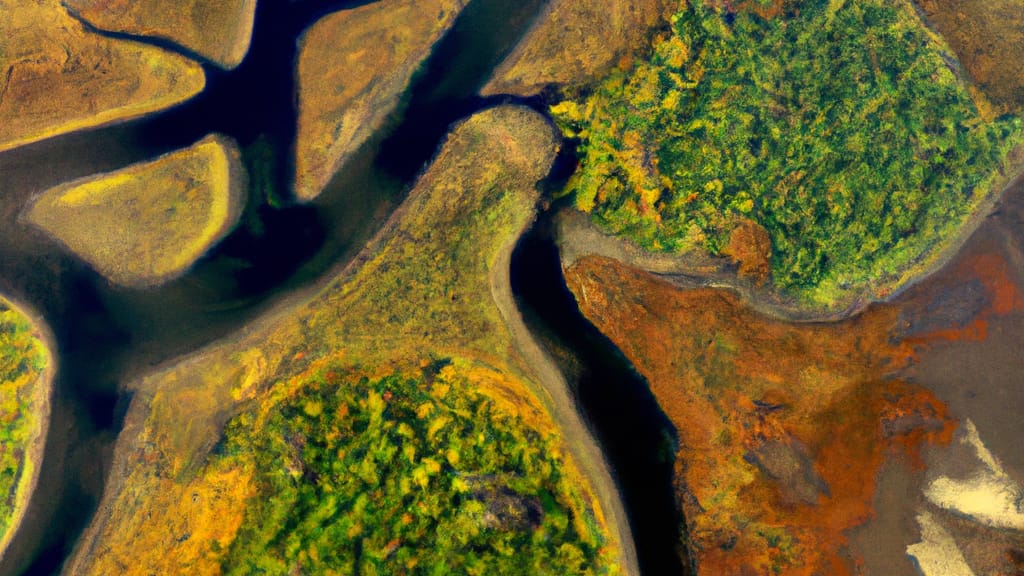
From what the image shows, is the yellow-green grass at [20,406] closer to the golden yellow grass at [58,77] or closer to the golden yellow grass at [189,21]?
the golden yellow grass at [58,77]

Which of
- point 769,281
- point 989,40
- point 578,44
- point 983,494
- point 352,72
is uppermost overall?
point 989,40

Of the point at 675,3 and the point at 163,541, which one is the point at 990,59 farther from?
the point at 163,541

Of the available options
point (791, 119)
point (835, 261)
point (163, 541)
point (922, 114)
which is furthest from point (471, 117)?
point (163, 541)

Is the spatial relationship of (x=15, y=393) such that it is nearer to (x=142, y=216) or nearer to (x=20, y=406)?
(x=20, y=406)

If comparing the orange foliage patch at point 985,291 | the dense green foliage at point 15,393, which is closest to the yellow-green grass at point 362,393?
the dense green foliage at point 15,393

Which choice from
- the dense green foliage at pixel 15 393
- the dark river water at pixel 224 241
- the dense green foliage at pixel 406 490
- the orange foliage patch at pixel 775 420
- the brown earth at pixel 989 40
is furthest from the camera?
the dark river water at pixel 224 241

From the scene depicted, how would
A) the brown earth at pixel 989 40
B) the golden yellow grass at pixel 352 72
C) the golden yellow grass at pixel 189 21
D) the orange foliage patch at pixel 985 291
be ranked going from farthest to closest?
the golden yellow grass at pixel 189 21 < the golden yellow grass at pixel 352 72 < the brown earth at pixel 989 40 < the orange foliage patch at pixel 985 291

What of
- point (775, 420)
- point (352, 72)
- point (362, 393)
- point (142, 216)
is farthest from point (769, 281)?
point (142, 216)
